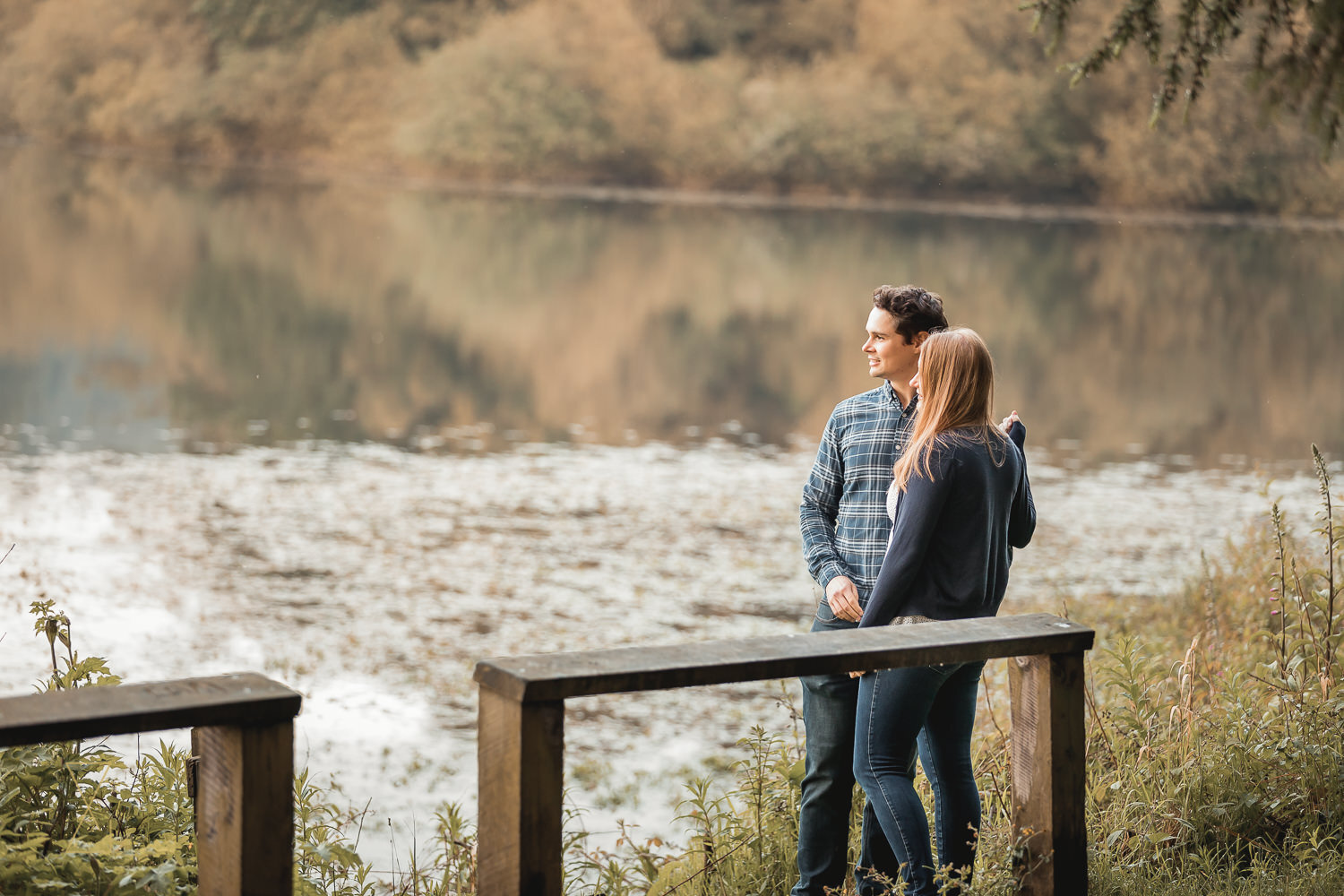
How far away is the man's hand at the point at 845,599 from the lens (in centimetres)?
381

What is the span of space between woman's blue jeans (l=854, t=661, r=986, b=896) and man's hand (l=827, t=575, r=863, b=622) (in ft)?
0.85

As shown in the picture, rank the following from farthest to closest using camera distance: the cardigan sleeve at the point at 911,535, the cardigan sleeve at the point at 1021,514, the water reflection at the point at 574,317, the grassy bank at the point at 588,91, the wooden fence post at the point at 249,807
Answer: the grassy bank at the point at 588,91 → the water reflection at the point at 574,317 → the cardigan sleeve at the point at 1021,514 → the cardigan sleeve at the point at 911,535 → the wooden fence post at the point at 249,807

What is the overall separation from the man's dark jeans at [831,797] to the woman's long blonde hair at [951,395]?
57cm

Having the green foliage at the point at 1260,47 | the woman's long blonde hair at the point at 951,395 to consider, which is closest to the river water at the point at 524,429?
the woman's long blonde hair at the point at 951,395

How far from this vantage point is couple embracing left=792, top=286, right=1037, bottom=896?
3498mm

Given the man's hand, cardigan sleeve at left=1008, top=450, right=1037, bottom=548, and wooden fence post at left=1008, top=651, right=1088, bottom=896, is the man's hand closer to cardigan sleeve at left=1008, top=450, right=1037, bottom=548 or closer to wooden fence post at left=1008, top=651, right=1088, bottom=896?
cardigan sleeve at left=1008, top=450, right=1037, bottom=548

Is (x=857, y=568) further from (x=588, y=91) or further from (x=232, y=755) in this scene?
(x=588, y=91)

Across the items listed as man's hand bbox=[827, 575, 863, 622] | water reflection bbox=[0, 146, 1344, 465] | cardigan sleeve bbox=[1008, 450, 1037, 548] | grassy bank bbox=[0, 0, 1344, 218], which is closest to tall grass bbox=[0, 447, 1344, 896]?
man's hand bbox=[827, 575, 863, 622]

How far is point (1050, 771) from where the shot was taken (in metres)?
3.14

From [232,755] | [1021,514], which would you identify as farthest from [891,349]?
[232,755]

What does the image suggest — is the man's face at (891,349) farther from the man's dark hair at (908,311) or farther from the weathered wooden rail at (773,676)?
the weathered wooden rail at (773,676)

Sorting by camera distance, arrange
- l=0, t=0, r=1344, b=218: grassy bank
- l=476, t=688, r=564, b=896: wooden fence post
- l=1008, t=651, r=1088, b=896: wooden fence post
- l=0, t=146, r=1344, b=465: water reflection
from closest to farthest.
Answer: l=476, t=688, r=564, b=896: wooden fence post → l=1008, t=651, r=1088, b=896: wooden fence post → l=0, t=146, r=1344, b=465: water reflection → l=0, t=0, r=1344, b=218: grassy bank

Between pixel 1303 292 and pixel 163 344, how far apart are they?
32065mm

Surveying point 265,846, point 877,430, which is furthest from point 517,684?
point 877,430
